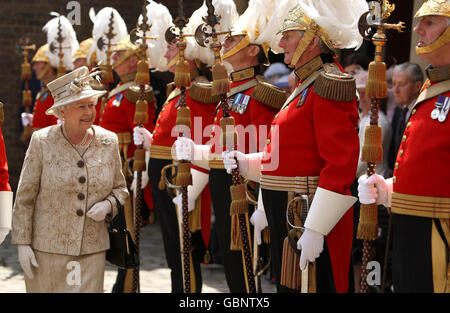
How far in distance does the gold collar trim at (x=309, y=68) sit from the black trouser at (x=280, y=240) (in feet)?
2.05

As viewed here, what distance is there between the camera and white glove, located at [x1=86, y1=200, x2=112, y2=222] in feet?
14.5

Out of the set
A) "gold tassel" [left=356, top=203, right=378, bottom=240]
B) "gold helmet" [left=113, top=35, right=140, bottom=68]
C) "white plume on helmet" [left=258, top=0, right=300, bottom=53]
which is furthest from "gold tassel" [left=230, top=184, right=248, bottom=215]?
"gold helmet" [left=113, top=35, right=140, bottom=68]

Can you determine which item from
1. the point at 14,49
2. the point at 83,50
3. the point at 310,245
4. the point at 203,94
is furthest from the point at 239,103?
the point at 14,49

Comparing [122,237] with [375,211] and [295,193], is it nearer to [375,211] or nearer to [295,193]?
[295,193]

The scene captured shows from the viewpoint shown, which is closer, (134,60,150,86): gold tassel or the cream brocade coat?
the cream brocade coat

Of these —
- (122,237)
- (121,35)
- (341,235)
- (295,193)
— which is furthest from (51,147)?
(121,35)

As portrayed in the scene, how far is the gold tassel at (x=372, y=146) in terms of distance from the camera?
3574mm

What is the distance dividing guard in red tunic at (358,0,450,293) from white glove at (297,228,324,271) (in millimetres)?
394

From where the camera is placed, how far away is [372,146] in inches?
141

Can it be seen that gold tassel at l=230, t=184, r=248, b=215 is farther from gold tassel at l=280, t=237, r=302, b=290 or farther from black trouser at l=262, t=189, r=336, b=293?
gold tassel at l=280, t=237, r=302, b=290

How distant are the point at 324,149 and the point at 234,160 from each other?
0.73 meters

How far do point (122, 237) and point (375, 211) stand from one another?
172cm

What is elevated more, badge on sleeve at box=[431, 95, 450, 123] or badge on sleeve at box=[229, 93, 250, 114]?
badge on sleeve at box=[229, 93, 250, 114]

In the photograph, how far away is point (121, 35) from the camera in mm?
8109
